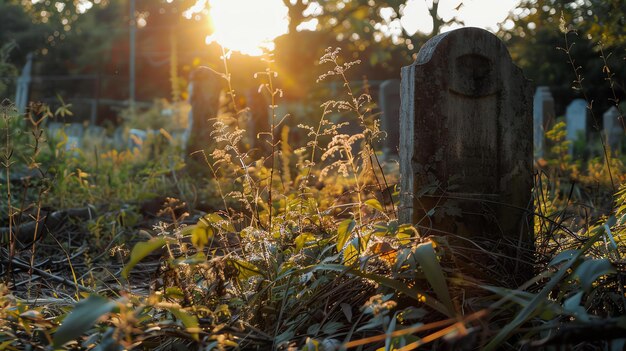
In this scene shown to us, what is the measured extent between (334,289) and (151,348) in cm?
61

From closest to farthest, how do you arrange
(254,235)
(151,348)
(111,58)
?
(151,348)
(254,235)
(111,58)

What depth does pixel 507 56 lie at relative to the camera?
3076 mm

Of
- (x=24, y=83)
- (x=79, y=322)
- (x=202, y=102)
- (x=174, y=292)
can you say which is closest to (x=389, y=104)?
(x=202, y=102)

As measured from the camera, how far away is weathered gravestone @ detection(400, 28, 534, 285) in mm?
2859

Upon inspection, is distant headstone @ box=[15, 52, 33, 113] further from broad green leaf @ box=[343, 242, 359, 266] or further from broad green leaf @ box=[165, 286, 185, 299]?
broad green leaf @ box=[343, 242, 359, 266]

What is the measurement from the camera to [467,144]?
2.97 m

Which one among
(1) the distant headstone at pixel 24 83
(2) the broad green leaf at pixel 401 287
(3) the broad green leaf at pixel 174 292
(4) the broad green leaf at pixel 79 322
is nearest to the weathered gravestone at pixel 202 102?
(3) the broad green leaf at pixel 174 292

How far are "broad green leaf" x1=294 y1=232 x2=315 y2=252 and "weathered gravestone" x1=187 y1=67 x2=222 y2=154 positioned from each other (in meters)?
5.80

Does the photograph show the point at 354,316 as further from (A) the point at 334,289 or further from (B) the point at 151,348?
(B) the point at 151,348

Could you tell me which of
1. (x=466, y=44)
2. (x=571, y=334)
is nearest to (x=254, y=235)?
(x=466, y=44)

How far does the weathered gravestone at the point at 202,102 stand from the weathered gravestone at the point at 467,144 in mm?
5712

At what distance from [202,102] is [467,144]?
612cm

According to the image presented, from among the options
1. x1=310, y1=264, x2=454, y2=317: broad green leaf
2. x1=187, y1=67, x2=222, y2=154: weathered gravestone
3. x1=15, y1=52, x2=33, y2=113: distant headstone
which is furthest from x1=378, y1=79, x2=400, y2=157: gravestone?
x1=310, y1=264, x2=454, y2=317: broad green leaf

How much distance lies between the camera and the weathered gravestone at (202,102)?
27.8ft
